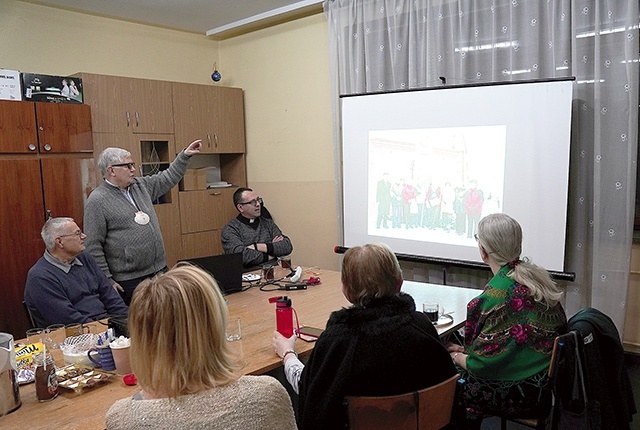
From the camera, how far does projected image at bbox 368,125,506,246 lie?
11.3 ft

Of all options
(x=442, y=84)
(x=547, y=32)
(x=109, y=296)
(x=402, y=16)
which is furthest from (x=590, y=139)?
(x=109, y=296)

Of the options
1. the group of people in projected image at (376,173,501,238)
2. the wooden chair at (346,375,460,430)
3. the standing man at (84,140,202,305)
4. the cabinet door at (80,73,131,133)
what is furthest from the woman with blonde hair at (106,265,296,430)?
the cabinet door at (80,73,131,133)

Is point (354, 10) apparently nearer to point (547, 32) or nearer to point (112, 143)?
point (547, 32)

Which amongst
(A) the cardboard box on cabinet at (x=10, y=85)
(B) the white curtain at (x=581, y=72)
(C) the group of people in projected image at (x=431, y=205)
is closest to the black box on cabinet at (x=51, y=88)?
(A) the cardboard box on cabinet at (x=10, y=85)

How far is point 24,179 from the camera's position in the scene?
11.9 ft

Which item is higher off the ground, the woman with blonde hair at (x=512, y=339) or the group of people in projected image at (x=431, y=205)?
the group of people in projected image at (x=431, y=205)

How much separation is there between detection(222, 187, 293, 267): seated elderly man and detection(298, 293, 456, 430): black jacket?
2.25 meters

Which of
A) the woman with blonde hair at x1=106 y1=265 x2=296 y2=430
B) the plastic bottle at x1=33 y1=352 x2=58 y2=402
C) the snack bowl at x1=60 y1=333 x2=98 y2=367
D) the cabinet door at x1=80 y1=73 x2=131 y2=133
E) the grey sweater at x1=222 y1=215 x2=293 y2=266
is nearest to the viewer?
the woman with blonde hair at x1=106 y1=265 x2=296 y2=430

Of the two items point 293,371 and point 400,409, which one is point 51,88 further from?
Result: point 400,409

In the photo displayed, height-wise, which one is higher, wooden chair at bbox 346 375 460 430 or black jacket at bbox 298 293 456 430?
black jacket at bbox 298 293 456 430

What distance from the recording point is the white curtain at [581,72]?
304 cm

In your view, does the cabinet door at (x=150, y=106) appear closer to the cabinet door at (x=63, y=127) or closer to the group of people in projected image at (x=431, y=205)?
the cabinet door at (x=63, y=127)

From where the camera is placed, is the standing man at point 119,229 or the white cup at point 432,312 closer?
the white cup at point 432,312

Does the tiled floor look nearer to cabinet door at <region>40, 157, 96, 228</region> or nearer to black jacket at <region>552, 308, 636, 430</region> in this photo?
black jacket at <region>552, 308, 636, 430</region>
